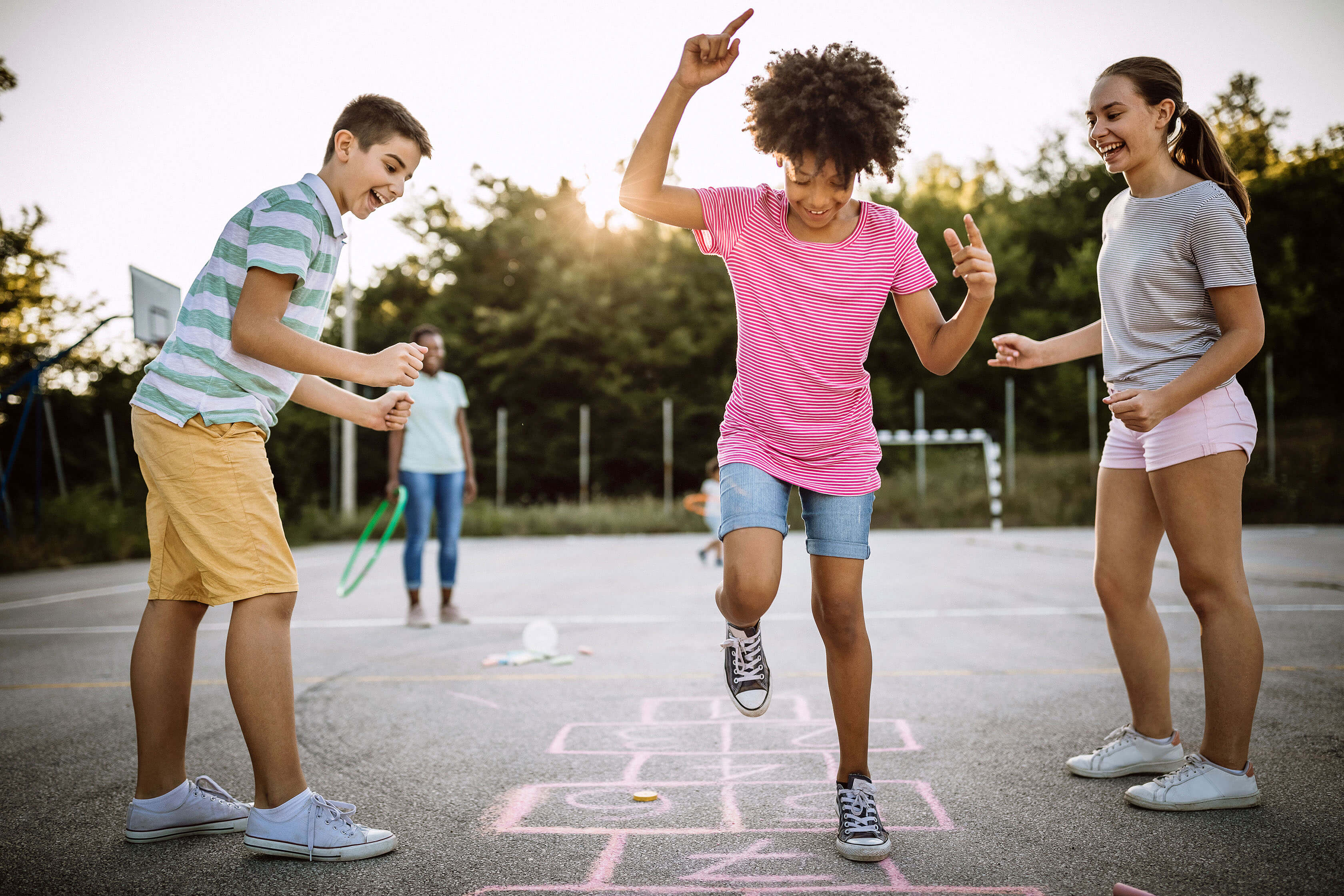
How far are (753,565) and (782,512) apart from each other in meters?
0.17

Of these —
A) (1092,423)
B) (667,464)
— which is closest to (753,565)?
(667,464)

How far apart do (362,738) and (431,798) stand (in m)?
0.80

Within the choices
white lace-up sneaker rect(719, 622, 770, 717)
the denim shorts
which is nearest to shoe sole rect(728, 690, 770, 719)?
white lace-up sneaker rect(719, 622, 770, 717)

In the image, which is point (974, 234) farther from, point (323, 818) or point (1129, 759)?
point (323, 818)

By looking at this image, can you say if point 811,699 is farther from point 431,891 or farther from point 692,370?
point 692,370

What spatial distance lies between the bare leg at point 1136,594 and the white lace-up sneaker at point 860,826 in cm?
102

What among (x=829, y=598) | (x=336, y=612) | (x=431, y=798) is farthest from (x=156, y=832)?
(x=336, y=612)

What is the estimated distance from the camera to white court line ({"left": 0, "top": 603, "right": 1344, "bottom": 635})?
245 inches

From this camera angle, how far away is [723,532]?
246 centimetres

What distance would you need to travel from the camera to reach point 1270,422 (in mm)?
20625

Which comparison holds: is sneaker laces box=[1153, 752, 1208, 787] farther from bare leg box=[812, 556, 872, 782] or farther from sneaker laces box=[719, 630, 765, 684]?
sneaker laces box=[719, 630, 765, 684]

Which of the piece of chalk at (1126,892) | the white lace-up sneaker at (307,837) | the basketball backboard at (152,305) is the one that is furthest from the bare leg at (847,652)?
the basketball backboard at (152,305)

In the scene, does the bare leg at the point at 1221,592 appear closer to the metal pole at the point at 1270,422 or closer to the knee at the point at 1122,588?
the knee at the point at 1122,588

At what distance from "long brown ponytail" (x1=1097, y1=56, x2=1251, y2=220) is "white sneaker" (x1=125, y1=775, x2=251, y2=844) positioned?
311cm
